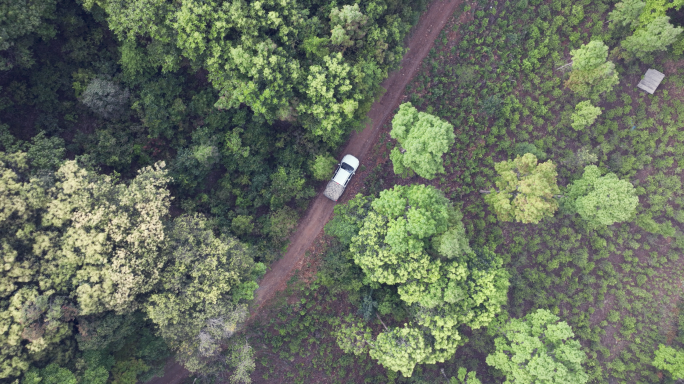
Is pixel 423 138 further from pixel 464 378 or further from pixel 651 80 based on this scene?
pixel 651 80

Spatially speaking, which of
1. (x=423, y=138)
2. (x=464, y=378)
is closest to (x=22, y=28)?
(x=423, y=138)

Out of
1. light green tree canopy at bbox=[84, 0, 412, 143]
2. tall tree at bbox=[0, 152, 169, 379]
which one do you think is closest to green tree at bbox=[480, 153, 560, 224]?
light green tree canopy at bbox=[84, 0, 412, 143]

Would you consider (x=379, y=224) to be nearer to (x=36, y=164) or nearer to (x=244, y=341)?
(x=244, y=341)

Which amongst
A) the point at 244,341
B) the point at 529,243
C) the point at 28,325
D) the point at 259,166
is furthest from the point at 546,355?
the point at 28,325

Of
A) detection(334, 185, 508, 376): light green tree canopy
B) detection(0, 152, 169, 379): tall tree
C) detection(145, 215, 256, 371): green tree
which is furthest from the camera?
detection(334, 185, 508, 376): light green tree canopy

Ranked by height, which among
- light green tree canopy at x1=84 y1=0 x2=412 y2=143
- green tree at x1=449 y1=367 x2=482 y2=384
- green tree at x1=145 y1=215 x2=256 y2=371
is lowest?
green tree at x1=449 y1=367 x2=482 y2=384

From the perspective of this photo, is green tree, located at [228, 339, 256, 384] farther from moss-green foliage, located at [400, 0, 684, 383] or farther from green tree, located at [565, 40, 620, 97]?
green tree, located at [565, 40, 620, 97]
